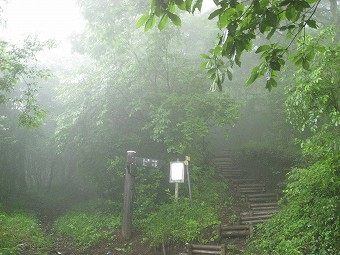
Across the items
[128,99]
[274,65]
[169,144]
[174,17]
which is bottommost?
[169,144]

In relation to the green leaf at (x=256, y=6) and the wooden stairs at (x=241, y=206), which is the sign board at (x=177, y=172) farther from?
the green leaf at (x=256, y=6)

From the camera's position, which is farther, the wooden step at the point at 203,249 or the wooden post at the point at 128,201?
the wooden post at the point at 128,201

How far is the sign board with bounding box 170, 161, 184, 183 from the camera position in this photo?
8.90m

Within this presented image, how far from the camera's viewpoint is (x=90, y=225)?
991 centimetres

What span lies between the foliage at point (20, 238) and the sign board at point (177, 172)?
12.8ft

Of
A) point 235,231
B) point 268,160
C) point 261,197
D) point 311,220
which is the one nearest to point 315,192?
point 311,220

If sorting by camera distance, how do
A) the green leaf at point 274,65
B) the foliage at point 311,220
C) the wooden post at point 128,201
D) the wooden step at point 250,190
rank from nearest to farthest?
the green leaf at point 274,65 < the foliage at point 311,220 < the wooden post at point 128,201 < the wooden step at point 250,190

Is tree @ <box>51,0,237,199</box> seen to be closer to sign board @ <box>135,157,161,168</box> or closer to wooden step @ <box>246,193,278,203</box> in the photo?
sign board @ <box>135,157,161,168</box>

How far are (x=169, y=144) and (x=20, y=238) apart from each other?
196 inches

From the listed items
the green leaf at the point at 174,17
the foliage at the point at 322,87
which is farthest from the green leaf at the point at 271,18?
the foliage at the point at 322,87

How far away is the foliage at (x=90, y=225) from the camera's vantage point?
878 centimetres

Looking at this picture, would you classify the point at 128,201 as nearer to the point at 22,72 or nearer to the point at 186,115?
the point at 186,115

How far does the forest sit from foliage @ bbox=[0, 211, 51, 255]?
0.06 metres

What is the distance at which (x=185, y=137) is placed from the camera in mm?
9945
